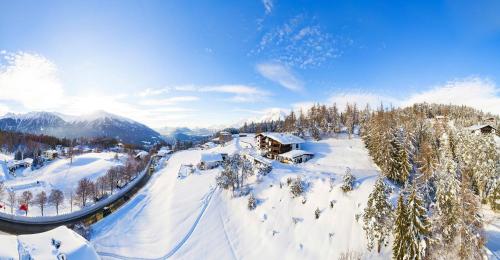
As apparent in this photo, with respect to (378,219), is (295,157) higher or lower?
higher

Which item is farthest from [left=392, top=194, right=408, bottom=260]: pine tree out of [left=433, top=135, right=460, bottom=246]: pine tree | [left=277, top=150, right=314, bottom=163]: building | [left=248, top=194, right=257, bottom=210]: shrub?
[left=277, top=150, right=314, bottom=163]: building

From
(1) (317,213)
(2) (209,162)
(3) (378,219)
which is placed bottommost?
(1) (317,213)

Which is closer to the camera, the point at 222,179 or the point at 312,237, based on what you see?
the point at 312,237

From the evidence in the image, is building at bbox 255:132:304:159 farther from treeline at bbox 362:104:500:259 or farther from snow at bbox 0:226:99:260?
snow at bbox 0:226:99:260

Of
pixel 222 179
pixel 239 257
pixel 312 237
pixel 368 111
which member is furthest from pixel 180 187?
pixel 368 111

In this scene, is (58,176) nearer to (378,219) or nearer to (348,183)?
(348,183)

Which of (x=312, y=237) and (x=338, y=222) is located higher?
(x=338, y=222)

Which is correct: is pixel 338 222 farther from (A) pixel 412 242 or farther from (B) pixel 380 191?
(A) pixel 412 242

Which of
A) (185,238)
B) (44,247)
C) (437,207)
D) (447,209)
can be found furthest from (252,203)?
(44,247)
